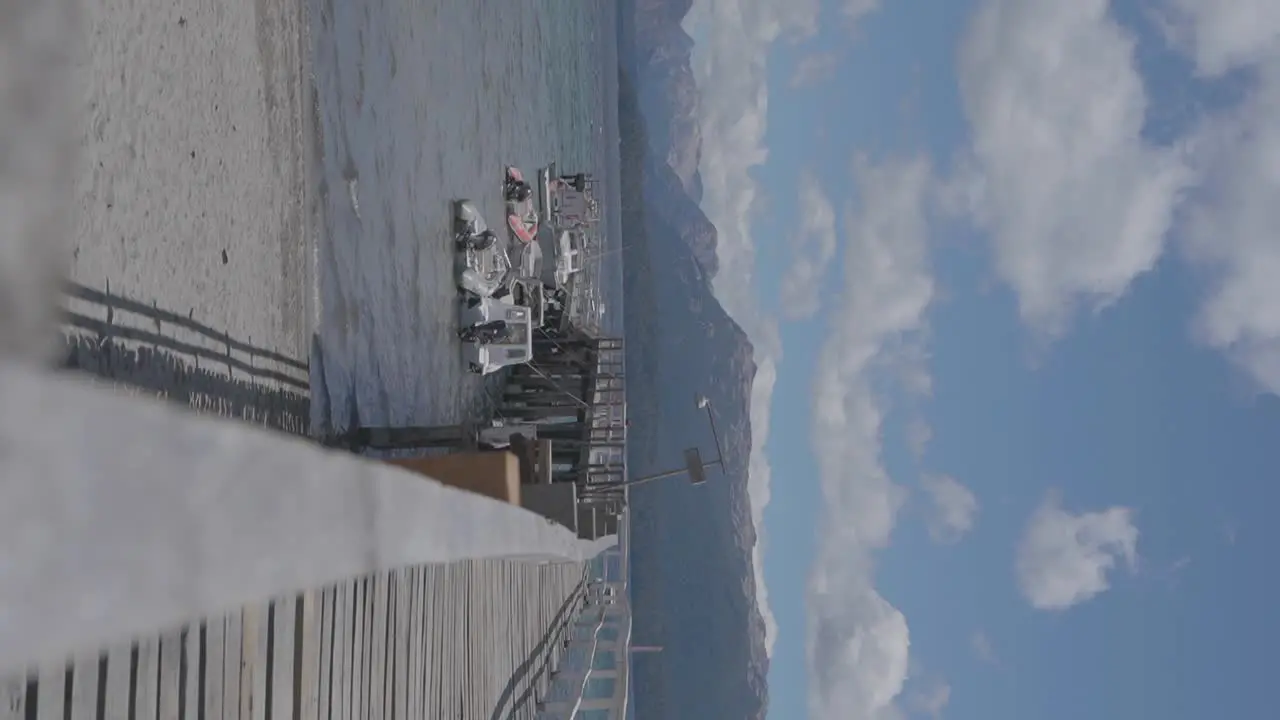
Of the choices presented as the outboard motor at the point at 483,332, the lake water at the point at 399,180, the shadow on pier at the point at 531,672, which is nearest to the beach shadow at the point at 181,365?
the lake water at the point at 399,180

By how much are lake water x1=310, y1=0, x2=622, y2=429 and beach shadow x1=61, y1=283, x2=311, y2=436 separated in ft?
6.38

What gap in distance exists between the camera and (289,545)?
10.3 feet

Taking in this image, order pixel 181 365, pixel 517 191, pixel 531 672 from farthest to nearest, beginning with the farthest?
pixel 517 191 < pixel 531 672 < pixel 181 365

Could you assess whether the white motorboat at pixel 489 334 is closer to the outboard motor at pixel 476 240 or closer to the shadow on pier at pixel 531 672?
the outboard motor at pixel 476 240

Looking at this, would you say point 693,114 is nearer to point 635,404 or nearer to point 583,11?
point 635,404

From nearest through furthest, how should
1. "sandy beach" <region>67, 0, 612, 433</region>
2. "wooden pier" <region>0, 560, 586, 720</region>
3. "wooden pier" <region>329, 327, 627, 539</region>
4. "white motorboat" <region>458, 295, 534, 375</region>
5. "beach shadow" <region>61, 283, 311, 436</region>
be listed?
"wooden pier" <region>0, 560, 586, 720</region> → "beach shadow" <region>61, 283, 311, 436</region> → "sandy beach" <region>67, 0, 612, 433</region> → "wooden pier" <region>329, 327, 627, 539</region> → "white motorboat" <region>458, 295, 534, 375</region>

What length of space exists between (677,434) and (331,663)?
271 ft

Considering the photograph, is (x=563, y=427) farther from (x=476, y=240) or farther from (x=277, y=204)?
(x=277, y=204)

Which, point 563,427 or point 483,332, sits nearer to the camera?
point 483,332

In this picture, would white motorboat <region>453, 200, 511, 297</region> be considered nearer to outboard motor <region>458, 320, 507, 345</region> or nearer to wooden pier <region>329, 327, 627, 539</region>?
outboard motor <region>458, 320, 507, 345</region>

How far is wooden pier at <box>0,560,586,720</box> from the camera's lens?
3.97m

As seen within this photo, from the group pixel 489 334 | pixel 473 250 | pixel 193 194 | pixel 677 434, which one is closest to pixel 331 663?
pixel 193 194

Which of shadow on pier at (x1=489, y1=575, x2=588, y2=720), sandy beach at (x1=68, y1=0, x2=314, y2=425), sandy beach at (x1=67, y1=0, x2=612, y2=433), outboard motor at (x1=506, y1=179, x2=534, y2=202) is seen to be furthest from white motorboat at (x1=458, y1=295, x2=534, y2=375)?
sandy beach at (x1=68, y1=0, x2=314, y2=425)

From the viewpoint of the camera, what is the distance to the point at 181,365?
10.1 metres
